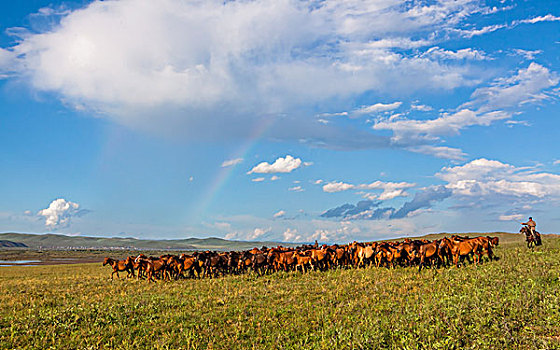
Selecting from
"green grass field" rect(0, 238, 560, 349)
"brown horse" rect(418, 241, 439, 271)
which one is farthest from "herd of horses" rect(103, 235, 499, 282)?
"green grass field" rect(0, 238, 560, 349)

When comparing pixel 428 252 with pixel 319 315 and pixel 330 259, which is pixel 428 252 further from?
pixel 319 315

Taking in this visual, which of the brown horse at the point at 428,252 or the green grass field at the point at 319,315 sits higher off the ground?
the brown horse at the point at 428,252

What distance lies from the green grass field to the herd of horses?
7.32ft

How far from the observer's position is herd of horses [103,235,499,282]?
1972cm

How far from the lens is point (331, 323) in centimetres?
1139

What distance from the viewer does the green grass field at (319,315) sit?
32.7ft

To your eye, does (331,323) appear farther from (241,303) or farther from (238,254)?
(238,254)

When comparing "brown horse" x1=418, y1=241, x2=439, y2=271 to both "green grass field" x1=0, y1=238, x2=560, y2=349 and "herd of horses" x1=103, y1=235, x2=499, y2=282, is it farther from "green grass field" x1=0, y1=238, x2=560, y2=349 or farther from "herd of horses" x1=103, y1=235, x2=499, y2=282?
"green grass field" x1=0, y1=238, x2=560, y2=349

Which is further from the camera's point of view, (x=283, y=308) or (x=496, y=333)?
(x=283, y=308)

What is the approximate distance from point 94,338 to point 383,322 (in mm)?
8221

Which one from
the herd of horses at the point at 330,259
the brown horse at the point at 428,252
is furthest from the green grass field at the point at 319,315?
the herd of horses at the point at 330,259

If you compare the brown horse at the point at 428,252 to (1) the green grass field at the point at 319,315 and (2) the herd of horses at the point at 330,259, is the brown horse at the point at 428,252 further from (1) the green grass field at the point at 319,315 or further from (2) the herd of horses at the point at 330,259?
(1) the green grass field at the point at 319,315

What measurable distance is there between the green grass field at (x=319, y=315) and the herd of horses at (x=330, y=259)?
2.23 meters

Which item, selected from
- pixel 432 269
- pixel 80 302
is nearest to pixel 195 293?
pixel 80 302
